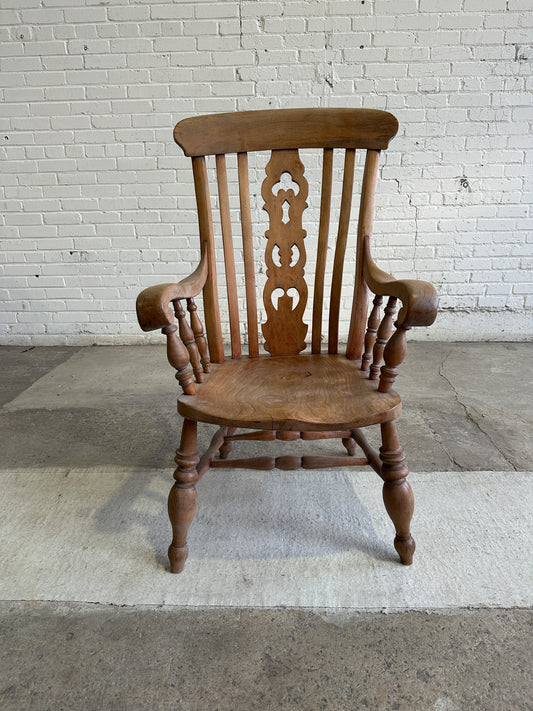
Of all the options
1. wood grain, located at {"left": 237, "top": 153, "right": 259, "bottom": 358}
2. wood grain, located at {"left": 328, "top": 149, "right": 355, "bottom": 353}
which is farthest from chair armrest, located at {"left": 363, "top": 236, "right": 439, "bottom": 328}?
wood grain, located at {"left": 237, "top": 153, "right": 259, "bottom": 358}

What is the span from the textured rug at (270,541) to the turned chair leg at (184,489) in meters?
0.11

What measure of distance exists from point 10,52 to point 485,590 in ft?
11.7

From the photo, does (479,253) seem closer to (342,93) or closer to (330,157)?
(342,93)

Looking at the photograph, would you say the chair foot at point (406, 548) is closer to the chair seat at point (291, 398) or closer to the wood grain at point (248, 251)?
the chair seat at point (291, 398)

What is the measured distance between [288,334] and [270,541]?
0.61m

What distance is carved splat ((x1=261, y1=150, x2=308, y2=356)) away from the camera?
1.45 metres

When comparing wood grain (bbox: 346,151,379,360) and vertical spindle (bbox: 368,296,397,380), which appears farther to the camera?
wood grain (bbox: 346,151,379,360)

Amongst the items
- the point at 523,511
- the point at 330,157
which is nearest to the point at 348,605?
the point at 523,511

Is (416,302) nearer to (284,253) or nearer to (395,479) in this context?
(395,479)

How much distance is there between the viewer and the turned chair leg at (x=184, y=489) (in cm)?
117

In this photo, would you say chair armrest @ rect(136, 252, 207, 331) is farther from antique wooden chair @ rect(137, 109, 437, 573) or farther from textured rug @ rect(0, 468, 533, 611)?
textured rug @ rect(0, 468, 533, 611)

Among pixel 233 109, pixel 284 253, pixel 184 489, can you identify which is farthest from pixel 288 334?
pixel 233 109

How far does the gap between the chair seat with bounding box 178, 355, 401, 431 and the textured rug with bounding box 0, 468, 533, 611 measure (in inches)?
16.4

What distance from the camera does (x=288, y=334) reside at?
5.00ft
